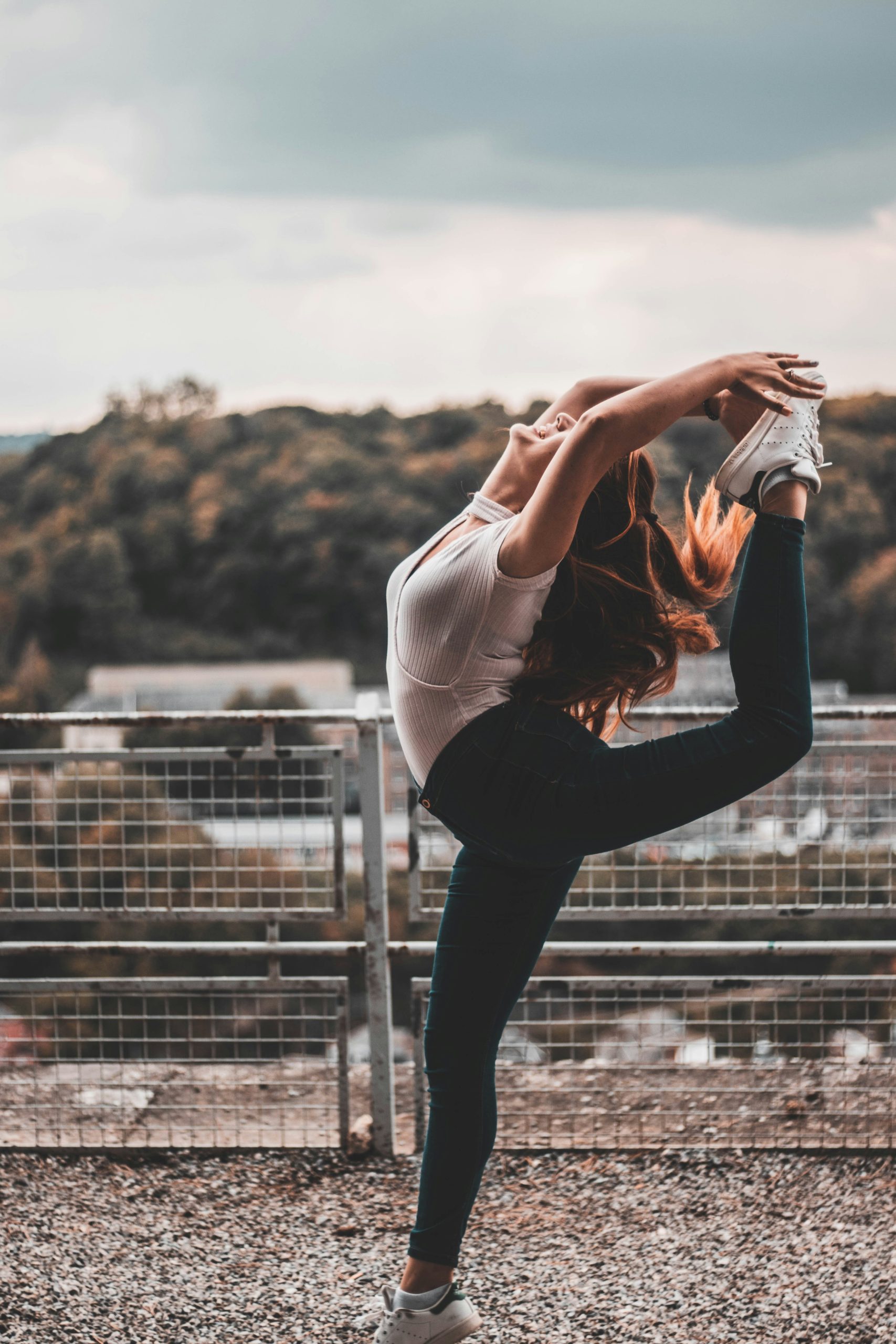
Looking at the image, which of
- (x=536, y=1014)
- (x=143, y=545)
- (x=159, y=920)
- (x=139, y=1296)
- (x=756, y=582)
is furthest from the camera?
(x=143, y=545)

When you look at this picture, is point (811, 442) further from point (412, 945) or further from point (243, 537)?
point (243, 537)

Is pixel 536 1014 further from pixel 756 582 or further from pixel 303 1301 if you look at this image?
pixel 756 582

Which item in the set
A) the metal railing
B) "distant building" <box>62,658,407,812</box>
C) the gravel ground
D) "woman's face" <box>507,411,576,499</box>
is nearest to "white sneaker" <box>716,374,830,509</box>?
"woman's face" <box>507,411,576,499</box>

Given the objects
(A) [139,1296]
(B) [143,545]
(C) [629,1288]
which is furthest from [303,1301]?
(B) [143,545]

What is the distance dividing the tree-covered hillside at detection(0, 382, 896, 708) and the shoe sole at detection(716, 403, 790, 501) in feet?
161

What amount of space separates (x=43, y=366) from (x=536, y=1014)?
69238mm

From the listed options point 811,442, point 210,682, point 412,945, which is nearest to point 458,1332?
point 412,945

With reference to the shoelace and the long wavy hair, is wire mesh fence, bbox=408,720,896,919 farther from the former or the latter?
the shoelace

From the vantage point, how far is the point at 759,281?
194 ft

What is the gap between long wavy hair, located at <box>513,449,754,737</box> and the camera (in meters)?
1.69

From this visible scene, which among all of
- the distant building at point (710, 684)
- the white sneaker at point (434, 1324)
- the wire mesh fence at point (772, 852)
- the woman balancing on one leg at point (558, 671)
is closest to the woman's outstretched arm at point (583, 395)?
the woman balancing on one leg at point (558, 671)

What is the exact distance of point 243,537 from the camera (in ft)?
181

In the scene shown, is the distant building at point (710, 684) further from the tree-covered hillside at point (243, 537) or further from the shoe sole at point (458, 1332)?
the shoe sole at point (458, 1332)

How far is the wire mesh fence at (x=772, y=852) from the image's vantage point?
9.40ft
